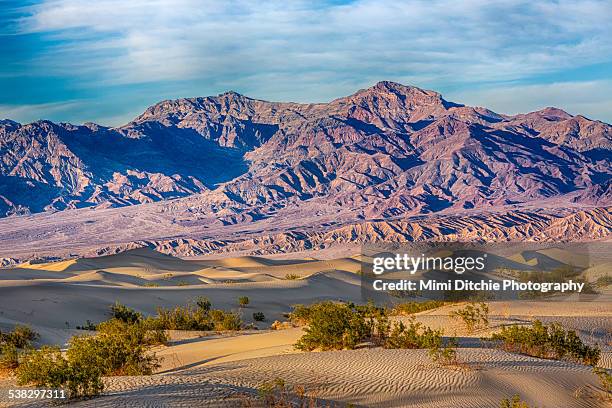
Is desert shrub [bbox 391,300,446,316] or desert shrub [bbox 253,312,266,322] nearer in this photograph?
desert shrub [bbox 391,300,446,316]

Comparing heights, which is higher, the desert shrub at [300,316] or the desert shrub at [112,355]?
the desert shrub at [112,355]

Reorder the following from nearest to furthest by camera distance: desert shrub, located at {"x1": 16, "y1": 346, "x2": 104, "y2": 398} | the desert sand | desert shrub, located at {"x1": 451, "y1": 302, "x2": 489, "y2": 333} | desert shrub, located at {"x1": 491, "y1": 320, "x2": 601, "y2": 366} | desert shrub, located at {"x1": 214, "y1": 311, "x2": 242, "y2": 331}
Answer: desert shrub, located at {"x1": 16, "y1": 346, "x2": 104, "y2": 398} < the desert sand < desert shrub, located at {"x1": 491, "y1": 320, "x2": 601, "y2": 366} < desert shrub, located at {"x1": 451, "y1": 302, "x2": 489, "y2": 333} < desert shrub, located at {"x1": 214, "y1": 311, "x2": 242, "y2": 331}

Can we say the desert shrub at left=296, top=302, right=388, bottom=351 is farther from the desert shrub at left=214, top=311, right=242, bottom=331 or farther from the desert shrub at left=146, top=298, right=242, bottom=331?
the desert shrub at left=214, top=311, right=242, bottom=331

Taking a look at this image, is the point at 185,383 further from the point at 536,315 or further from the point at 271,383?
the point at 536,315

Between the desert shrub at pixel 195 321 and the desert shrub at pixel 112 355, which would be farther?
the desert shrub at pixel 195 321

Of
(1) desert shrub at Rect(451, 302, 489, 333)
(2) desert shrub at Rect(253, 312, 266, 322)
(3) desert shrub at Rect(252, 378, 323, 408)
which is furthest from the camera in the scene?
(2) desert shrub at Rect(253, 312, 266, 322)

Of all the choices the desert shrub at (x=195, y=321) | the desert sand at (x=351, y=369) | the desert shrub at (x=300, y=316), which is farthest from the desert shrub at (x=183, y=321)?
the desert shrub at (x=300, y=316)

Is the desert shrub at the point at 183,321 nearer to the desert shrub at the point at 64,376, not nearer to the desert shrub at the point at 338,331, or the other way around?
the desert shrub at the point at 338,331

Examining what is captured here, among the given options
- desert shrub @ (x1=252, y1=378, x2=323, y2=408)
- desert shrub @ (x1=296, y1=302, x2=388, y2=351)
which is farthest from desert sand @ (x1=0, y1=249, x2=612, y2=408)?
desert shrub @ (x1=296, y1=302, x2=388, y2=351)
